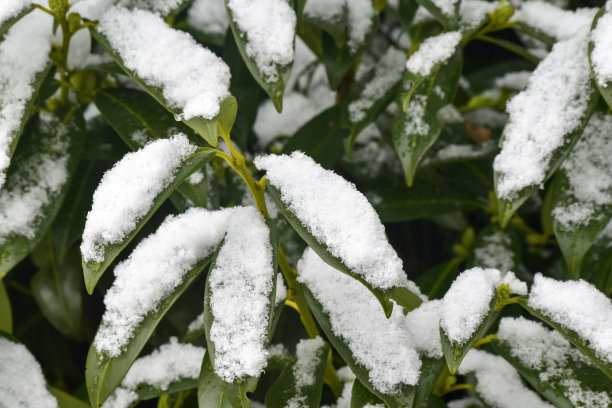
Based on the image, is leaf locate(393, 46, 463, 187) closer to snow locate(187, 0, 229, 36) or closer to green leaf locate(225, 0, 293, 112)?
green leaf locate(225, 0, 293, 112)

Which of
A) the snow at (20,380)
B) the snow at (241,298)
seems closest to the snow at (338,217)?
the snow at (241,298)

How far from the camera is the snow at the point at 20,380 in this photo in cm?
75

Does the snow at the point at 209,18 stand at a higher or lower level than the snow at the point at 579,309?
higher

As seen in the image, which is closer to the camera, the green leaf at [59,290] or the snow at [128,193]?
the snow at [128,193]

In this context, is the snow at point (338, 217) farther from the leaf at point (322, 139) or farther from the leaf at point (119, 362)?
the leaf at point (322, 139)

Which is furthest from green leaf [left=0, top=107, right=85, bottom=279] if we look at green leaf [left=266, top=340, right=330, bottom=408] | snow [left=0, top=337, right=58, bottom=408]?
green leaf [left=266, top=340, right=330, bottom=408]

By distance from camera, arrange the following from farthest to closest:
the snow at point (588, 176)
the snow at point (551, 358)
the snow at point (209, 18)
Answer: the snow at point (209, 18)
the snow at point (588, 176)
the snow at point (551, 358)

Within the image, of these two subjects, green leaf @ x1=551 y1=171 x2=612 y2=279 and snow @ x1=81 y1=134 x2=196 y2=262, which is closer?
snow @ x1=81 y1=134 x2=196 y2=262

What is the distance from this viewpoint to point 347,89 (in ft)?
3.58

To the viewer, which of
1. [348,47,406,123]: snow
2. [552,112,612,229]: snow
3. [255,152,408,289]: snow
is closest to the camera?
[255,152,408,289]: snow

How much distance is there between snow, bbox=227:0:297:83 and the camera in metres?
0.68

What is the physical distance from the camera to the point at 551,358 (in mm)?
699

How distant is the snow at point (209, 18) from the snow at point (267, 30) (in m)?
0.32

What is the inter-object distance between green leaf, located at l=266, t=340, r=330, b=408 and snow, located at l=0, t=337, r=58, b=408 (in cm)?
28
